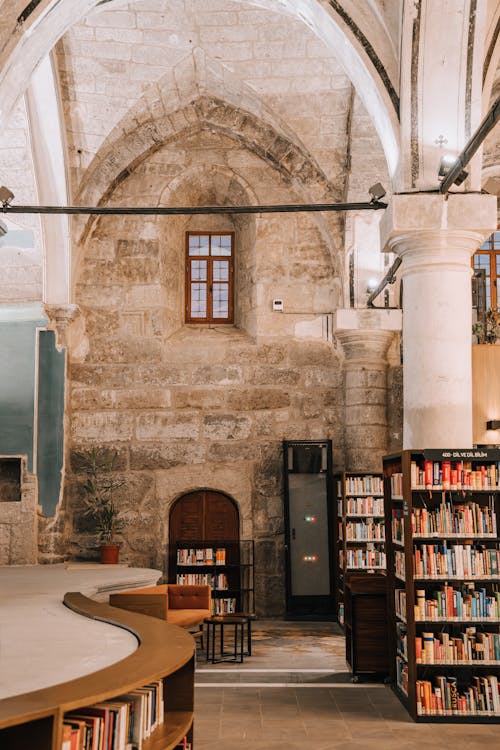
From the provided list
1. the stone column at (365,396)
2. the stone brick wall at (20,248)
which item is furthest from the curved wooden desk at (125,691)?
the stone brick wall at (20,248)

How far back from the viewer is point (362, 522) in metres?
11.1

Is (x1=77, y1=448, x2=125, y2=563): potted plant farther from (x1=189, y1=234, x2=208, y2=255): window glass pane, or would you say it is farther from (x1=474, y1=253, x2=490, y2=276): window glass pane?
(x1=474, y1=253, x2=490, y2=276): window glass pane

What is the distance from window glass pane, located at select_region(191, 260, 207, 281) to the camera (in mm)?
13148

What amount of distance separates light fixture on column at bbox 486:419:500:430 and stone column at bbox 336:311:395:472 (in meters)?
1.54

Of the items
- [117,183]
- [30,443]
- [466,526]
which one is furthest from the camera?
[117,183]

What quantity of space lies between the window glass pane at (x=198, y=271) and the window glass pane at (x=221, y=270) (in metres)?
0.15

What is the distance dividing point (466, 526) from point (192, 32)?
747 centimetres

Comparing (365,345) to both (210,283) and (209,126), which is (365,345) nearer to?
(210,283)

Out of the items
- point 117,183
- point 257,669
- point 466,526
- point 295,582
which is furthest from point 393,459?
point 117,183

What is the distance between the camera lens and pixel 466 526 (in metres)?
6.24

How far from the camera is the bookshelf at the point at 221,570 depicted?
37.6 ft

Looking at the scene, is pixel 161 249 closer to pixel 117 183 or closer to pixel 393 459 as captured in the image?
pixel 117 183

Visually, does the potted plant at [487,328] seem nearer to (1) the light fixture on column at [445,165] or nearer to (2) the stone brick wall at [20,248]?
(1) the light fixture on column at [445,165]

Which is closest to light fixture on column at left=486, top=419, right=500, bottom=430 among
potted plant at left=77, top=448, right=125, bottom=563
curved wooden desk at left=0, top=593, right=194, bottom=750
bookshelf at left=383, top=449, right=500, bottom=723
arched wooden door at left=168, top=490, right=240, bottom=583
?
arched wooden door at left=168, top=490, right=240, bottom=583
